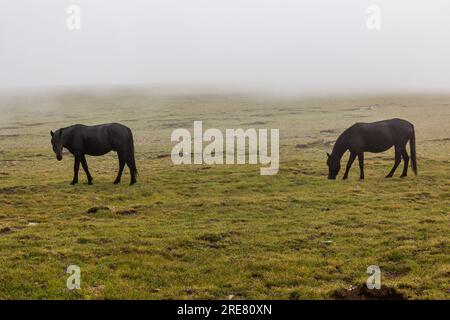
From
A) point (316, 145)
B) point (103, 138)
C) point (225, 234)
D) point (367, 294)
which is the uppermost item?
point (103, 138)

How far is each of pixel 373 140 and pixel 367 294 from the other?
47.5ft

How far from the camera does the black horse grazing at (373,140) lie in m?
22.6

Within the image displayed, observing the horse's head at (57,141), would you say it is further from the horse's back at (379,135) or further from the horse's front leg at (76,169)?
the horse's back at (379,135)

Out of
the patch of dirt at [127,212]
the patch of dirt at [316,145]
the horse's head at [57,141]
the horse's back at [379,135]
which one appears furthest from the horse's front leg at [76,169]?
the patch of dirt at [316,145]

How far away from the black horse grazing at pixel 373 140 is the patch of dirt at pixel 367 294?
13561 millimetres

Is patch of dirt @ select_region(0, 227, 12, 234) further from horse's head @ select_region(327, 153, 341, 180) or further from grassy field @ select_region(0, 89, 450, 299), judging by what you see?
horse's head @ select_region(327, 153, 341, 180)

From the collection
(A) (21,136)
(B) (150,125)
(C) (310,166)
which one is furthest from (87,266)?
(B) (150,125)

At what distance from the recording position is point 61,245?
12.7 m

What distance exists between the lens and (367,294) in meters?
9.48

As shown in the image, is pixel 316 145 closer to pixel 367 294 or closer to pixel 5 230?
pixel 5 230

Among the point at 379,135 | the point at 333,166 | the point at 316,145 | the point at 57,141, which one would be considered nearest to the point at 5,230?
the point at 57,141

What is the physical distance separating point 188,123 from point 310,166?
49355 millimetres

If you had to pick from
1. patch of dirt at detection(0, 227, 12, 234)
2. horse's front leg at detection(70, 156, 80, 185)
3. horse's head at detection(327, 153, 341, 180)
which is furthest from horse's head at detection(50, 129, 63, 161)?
horse's head at detection(327, 153, 341, 180)

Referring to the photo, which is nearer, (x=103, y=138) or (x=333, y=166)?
(x=103, y=138)
